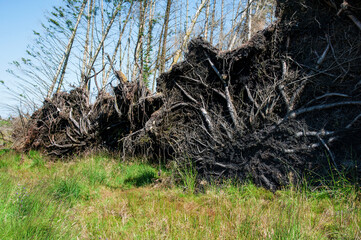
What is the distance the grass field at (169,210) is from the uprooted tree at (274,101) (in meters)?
0.44

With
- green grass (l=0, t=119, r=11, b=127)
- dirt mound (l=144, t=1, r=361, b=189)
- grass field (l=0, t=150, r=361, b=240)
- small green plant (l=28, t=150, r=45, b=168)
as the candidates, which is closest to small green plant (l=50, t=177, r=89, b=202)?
grass field (l=0, t=150, r=361, b=240)

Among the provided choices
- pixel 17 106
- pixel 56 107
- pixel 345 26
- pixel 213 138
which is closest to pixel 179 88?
pixel 213 138

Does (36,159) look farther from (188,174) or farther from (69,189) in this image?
(188,174)

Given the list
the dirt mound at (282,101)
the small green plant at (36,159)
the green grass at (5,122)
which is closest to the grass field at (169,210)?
the dirt mound at (282,101)

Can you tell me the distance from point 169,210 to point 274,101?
8.54 ft

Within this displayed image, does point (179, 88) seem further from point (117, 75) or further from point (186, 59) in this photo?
point (117, 75)

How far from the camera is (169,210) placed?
139 inches

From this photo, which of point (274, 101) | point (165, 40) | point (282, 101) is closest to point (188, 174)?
point (274, 101)

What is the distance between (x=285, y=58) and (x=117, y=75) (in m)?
4.91

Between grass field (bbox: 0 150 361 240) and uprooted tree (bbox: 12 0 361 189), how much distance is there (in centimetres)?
44

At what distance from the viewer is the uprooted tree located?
376 centimetres

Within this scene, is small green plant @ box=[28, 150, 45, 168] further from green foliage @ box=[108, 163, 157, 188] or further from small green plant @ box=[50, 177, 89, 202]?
small green plant @ box=[50, 177, 89, 202]

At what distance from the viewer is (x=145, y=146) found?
657cm

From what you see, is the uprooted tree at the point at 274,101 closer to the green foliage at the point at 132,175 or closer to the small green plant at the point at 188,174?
the small green plant at the point at 188,174
